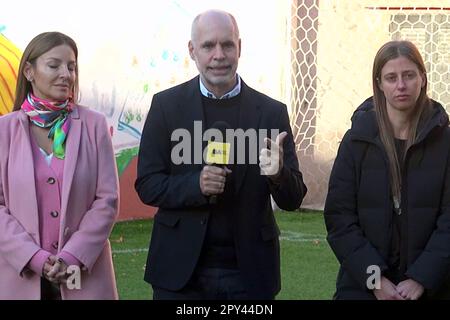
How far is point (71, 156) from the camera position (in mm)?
4246

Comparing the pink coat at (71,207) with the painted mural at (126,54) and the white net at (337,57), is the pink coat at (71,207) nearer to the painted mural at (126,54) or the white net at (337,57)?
the painted mural at (126,54)

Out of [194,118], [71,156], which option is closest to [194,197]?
[194,118]

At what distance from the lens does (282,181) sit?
400cm

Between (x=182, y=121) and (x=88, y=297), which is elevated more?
(x=182, y=121)

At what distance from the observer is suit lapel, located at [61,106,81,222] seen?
4185 millimetres

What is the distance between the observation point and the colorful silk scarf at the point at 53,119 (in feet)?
14.0

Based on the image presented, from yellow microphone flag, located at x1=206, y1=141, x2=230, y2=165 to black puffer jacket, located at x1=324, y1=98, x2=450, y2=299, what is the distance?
0.61 metres

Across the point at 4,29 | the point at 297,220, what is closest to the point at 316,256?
the point at 297,220

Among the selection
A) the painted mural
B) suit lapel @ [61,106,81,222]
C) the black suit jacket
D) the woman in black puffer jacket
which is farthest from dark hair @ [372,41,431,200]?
the painted mural

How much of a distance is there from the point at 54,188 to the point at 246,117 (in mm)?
940

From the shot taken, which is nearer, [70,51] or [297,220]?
[70,51]

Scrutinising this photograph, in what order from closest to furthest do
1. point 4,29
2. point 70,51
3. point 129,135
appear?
1. point 70,51
2. point 4,29
3. point 129,135
